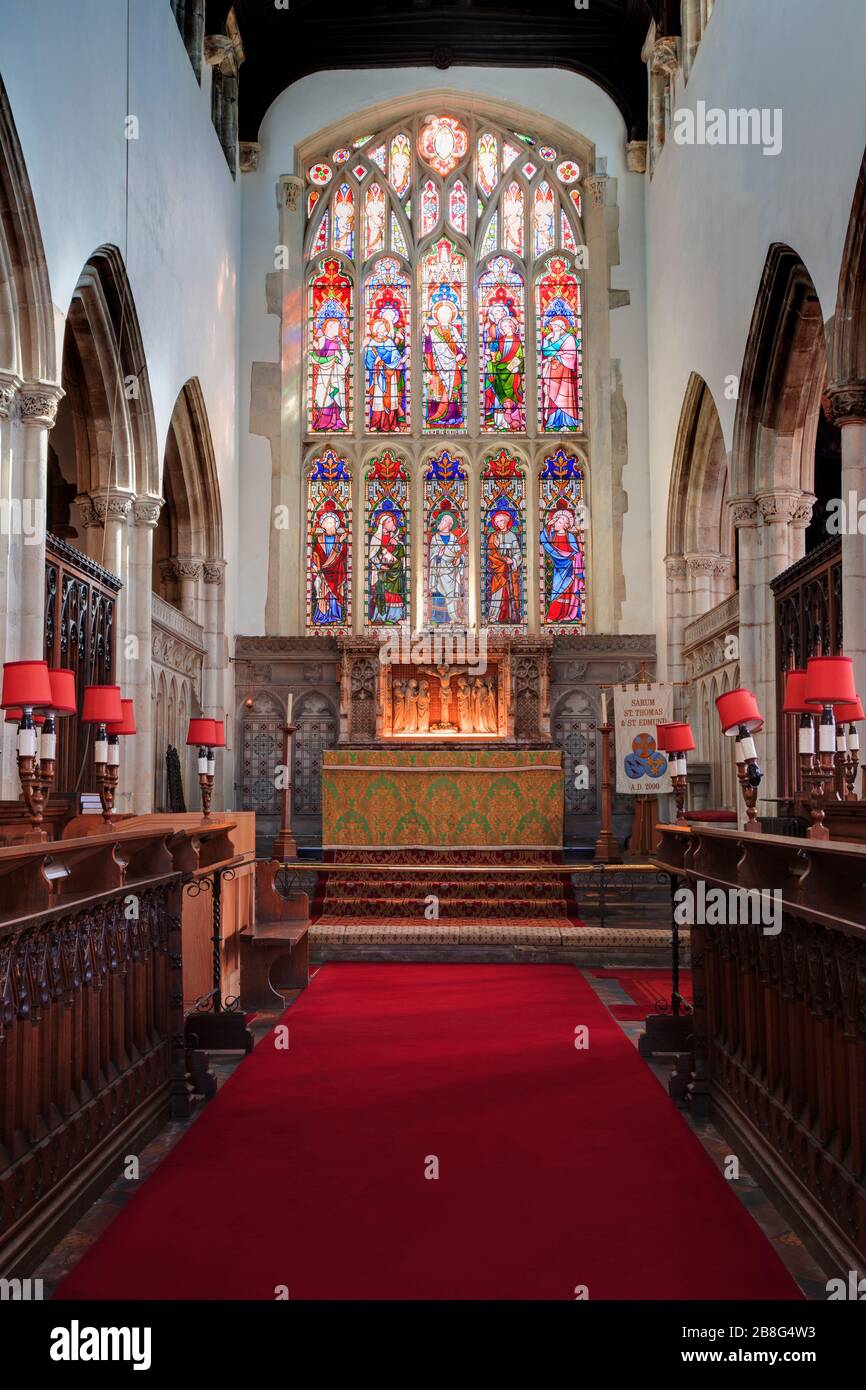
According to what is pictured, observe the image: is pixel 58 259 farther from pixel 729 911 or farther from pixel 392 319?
pixel 392 319

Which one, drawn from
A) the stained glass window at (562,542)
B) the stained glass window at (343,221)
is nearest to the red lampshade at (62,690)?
the stained glass window at (562,542)

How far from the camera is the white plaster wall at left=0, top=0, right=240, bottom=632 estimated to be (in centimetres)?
769

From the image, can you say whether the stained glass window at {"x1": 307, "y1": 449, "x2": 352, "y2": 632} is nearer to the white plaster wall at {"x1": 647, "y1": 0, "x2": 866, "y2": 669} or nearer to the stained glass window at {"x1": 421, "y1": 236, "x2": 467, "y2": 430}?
the stained glass window at {"x1": 421, "y1": 236, "x2": 467, "y2": 430}

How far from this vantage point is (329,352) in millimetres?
15211

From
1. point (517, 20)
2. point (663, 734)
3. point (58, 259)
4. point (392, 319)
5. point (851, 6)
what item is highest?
point (517, 20)

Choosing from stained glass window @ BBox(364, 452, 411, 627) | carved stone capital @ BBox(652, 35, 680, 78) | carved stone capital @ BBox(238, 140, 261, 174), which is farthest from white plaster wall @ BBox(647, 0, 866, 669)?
carved stone capital @ BBox(238, 140, 261, 174)

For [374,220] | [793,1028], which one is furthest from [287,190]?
[793,1028]

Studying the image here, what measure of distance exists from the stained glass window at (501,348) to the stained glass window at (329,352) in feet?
5.45

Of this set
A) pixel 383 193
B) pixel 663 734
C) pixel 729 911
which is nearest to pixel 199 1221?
pixel 729 911

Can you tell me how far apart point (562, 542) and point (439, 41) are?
6272 millimetres

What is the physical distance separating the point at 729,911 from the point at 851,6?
5.77 meters

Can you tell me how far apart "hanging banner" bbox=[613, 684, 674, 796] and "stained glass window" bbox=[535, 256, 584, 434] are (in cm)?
411

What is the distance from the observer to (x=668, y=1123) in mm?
4430

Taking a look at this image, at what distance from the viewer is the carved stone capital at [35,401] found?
7551mm
